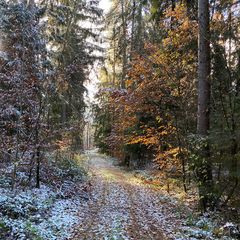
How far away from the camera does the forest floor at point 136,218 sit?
23.0 feet

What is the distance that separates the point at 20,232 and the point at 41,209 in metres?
1.87

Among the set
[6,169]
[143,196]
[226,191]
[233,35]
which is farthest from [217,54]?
[6,169]

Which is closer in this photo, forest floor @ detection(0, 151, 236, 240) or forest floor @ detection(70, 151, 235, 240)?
forest floor @ detection(0, 151, 236, 240)

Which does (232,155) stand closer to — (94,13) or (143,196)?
(143,196)

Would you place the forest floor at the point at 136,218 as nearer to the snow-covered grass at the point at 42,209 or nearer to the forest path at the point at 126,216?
the forest path at the point at 126,216

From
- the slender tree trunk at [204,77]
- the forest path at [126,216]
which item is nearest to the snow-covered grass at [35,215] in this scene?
the forest path at [126,216]

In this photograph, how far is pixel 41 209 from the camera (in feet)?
27.1

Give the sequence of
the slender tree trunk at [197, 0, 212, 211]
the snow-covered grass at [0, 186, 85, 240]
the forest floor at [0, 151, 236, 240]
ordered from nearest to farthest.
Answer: the snow-covered grass at [0, 186, 85, 240]
the forest floor at [0, 151, 236, 240]
the slender tree trunk at [197, 0, 212, 211]

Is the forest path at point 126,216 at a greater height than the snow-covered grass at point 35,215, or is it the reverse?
the snow-covered grass at point 35,215

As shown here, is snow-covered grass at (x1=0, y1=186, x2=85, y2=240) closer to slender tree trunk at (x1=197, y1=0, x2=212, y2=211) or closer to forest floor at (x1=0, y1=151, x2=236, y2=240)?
forest floor at (x1=0, y1=151, x2=236, y2=240)

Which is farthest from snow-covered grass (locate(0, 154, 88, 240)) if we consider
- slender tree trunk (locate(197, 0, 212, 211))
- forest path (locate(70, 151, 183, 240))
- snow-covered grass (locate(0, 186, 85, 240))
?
slender tree trunk (locate(197, 0, 212, 211))

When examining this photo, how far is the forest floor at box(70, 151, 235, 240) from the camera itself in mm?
7012

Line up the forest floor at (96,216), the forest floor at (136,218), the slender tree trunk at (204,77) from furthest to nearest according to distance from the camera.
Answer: the slender tree trunk at (204,77), the forest floor at (136,218), the forest floor at (96,216)

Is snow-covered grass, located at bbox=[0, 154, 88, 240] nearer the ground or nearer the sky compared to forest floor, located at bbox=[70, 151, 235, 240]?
nearer the sky
